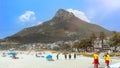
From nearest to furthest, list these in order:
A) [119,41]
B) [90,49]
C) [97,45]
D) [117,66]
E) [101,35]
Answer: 1. [117,66]
2. [119,41]
3. [101,35]
4. [90,49]
5. [97,45]

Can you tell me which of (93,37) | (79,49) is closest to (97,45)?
(79,49)

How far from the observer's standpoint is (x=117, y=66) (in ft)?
50.1

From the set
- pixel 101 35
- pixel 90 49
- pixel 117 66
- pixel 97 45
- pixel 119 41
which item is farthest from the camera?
pixel 97 45

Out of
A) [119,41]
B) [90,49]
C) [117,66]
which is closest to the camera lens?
[117,66]

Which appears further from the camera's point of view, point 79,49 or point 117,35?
point 79,49

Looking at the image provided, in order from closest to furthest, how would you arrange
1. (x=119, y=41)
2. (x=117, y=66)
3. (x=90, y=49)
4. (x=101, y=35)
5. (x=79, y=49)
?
1. (x=117, y=66)
2. (x=119, y=41)
3. (x=101, y=35)
4. (x=90, y=49)
5. (x=79, y=49)

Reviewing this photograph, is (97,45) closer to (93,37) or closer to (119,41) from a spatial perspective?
(93,37)

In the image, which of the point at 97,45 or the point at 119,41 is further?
the point at 97,45

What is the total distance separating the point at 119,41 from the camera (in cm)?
9806

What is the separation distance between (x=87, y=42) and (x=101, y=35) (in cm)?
645

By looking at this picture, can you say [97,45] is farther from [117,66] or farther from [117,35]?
[117,66]

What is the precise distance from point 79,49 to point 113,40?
192ft

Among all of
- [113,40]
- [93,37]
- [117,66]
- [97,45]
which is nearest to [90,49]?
[93,37]

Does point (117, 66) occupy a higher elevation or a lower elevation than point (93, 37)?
lower
